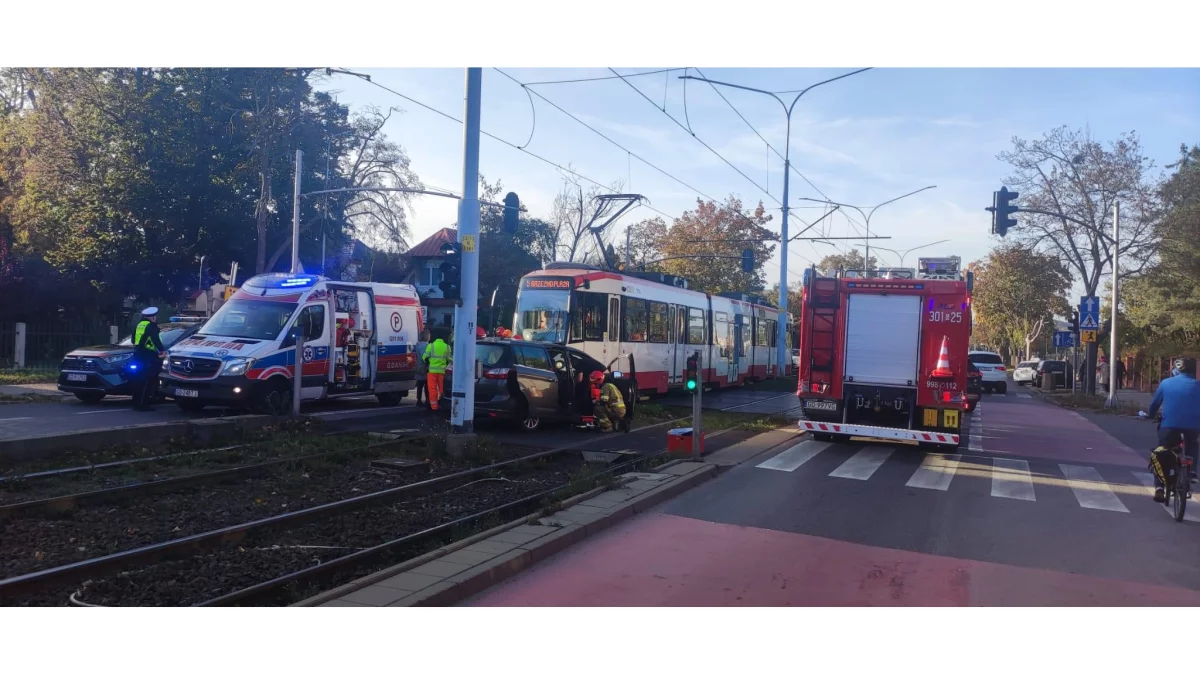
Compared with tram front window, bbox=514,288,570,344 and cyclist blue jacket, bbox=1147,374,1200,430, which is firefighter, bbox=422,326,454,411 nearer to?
tram front window, bbox=514,288,570,344

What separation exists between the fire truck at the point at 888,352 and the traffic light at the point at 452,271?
575cm

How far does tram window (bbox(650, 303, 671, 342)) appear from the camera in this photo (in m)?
23.9

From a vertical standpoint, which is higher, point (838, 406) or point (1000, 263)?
point (1000, 263)

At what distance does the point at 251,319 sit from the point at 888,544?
12.3m

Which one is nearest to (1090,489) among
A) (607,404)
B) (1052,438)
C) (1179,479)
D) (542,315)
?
(1179,479)

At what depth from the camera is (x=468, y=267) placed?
42.3 ft

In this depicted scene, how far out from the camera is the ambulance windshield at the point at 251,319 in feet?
52.5

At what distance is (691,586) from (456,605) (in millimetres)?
1734

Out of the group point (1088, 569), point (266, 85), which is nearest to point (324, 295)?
point (1088, 569)

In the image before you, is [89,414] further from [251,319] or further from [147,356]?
[251,319]

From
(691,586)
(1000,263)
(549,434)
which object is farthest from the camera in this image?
(1000,263)

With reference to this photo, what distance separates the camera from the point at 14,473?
986 centimetres

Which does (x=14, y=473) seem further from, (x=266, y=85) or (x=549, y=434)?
(x=266, y=85)

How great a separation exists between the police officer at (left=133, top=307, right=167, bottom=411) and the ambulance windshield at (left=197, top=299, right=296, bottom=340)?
0.78 m
